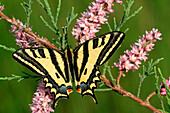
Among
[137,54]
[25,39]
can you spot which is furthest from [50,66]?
[137,54]

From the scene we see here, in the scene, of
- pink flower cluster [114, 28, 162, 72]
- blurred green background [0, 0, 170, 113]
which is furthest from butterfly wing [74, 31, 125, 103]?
blurred green background [0, 0, 170, 113]

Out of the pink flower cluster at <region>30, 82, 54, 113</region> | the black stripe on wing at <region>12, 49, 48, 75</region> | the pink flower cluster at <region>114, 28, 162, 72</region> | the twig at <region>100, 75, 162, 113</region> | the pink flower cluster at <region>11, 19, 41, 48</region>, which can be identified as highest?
the pink flower cluster at <region>11, 19, 41, 48</region>

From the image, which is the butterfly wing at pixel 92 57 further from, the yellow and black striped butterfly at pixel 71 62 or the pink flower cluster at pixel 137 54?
the pink flower cluster at pixel 137 54

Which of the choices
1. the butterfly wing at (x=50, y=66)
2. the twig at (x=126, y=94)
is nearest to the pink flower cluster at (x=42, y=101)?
the butterfly wing at (x=50, y=66)

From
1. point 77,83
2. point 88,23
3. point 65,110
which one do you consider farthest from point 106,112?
point 88,23

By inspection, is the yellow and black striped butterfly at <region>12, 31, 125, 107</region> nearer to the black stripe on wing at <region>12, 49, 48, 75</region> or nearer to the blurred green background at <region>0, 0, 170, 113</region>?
the black stripe on wing at <region>12, 49, 48, 75</region>
